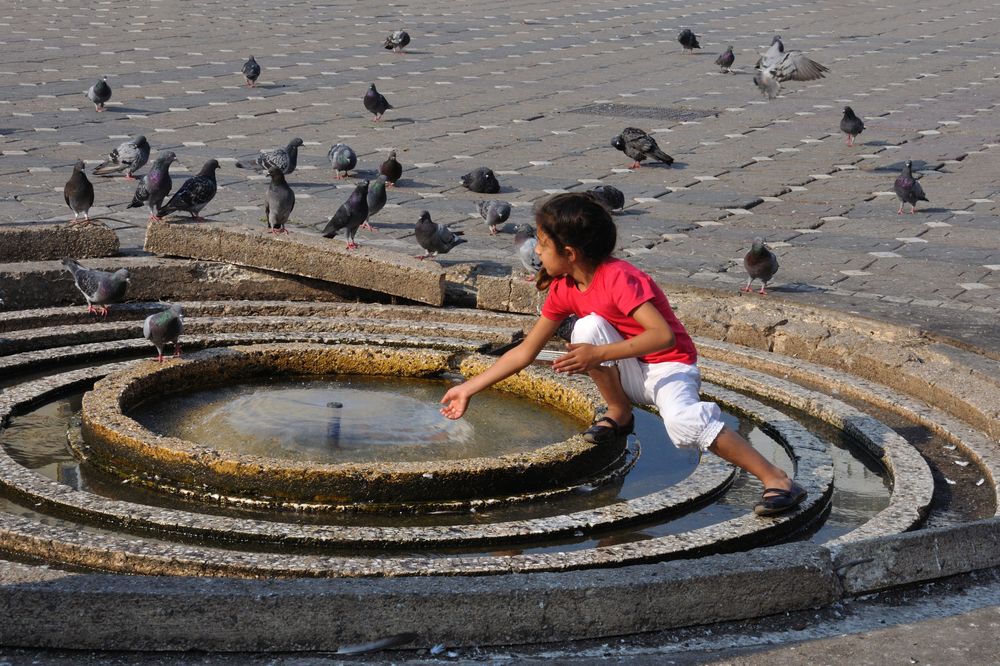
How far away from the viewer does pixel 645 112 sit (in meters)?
16.4

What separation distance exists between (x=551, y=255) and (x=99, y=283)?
133 inches

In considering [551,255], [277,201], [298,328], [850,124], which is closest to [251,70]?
[850,124]

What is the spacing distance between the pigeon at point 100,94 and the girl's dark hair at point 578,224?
435 inches

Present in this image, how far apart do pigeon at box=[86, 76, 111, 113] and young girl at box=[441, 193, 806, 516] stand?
35.8 ft

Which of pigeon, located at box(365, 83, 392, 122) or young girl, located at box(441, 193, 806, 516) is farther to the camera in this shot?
pigeon, located at box(365, 83, 392, 122)

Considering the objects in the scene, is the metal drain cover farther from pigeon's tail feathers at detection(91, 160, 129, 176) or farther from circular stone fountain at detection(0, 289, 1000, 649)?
circular stone fountain at detection(0, 289, 1000, 649)

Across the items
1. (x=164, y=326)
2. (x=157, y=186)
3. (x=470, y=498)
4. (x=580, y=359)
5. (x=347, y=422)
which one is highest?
(x=157, y=186)

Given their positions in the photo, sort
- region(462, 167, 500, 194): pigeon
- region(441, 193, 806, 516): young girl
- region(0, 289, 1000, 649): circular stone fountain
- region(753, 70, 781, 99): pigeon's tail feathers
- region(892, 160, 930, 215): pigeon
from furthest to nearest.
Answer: region(753, 70, 781, 99): pigeon's tail feathers, region(462, 167, 500, 194): pigeon, region(892, 160, 930, 215): pigeon, region(441, 193, 806, 516): young girl, region(0, 289, 1000, 649): circular stone fountain

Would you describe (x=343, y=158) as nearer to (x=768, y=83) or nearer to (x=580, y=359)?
(x=768, y=83)

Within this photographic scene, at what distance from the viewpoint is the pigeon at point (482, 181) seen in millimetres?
11219

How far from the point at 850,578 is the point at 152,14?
22744 mm

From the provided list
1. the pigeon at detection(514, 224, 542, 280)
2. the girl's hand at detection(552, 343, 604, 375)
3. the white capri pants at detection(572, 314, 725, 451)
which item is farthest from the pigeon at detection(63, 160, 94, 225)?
the girl's hand at detection(552, 343, 604, 375)

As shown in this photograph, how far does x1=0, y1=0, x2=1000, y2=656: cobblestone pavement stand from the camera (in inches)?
382

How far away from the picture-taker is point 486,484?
515 centimetres
